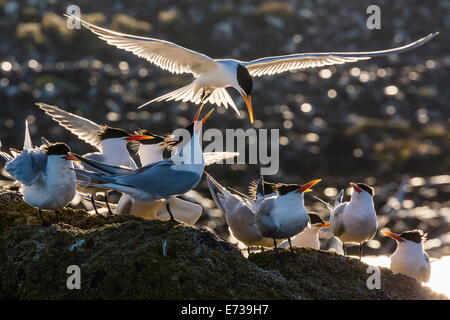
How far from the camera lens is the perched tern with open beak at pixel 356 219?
679 cm

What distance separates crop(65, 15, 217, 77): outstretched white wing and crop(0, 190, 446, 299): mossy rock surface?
3146 millimetres

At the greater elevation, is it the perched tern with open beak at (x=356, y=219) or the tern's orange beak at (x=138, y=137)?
the tern's orange beak at (x=138, y=137)

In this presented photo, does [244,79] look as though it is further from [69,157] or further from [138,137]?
[69,157]

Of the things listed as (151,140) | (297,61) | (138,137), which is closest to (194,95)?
(297,61)

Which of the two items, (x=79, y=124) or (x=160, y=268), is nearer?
(x=160, y=268)

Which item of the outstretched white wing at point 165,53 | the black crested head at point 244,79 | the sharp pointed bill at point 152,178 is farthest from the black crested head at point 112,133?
the black crested head at point 244,79

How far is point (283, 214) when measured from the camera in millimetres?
6000

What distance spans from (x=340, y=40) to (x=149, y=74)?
23.8ft

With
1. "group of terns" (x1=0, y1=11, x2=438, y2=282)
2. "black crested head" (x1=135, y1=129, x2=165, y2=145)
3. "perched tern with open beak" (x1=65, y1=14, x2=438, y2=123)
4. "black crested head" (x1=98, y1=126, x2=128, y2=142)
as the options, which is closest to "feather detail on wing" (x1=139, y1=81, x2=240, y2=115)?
"perched tern with open beak" (x1=65, y1=14, x2=438, y2=123)

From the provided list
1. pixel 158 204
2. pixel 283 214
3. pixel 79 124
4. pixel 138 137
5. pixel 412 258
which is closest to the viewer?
pixel 283 214

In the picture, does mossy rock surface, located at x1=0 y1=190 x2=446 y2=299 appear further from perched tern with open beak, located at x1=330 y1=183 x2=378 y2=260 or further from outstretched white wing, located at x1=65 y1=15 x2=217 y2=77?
outstretched white wing, located at x1=65 y1=15 x2=217 y2=77

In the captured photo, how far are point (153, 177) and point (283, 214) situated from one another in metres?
1.07

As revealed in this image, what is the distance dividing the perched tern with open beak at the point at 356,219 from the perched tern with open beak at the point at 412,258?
42cm

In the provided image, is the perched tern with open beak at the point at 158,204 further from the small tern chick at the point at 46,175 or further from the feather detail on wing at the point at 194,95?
the feather detail on wing at the point at 194,95
